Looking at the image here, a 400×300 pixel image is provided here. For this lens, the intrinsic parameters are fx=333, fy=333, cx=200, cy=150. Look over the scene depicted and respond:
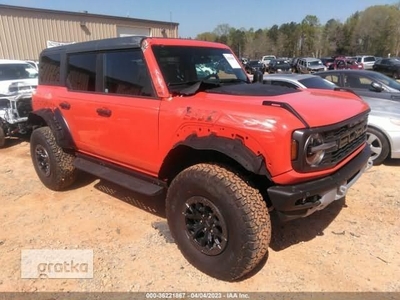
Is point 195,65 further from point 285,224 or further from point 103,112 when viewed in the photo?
point 285,224

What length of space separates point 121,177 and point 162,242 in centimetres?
86

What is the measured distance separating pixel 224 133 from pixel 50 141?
2.90 metres

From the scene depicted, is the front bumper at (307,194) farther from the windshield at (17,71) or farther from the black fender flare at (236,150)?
the windshield at (17,71)

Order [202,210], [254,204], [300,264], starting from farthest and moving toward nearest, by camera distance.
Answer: [300,264] < [202,210] < [254,204]

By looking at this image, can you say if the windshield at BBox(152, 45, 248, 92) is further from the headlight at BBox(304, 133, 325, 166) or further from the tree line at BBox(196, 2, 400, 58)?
the tree line at BBox(196, 2, 400, 58)

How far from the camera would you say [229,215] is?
2.57 metres

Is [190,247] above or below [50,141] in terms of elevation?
below

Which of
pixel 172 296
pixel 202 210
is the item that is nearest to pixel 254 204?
pixel 202 210

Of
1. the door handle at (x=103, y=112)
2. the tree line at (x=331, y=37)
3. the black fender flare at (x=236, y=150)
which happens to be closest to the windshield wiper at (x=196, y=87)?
the black fender flare at (x=236, y=150)

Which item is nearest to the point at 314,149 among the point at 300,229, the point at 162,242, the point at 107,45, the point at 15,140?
the point at 300,229

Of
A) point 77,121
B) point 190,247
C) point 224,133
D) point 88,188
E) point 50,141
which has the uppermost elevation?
point 224,133

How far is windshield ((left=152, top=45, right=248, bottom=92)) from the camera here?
328 centimetres

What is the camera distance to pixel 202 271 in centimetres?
291

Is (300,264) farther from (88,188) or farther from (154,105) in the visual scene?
(88,188)
